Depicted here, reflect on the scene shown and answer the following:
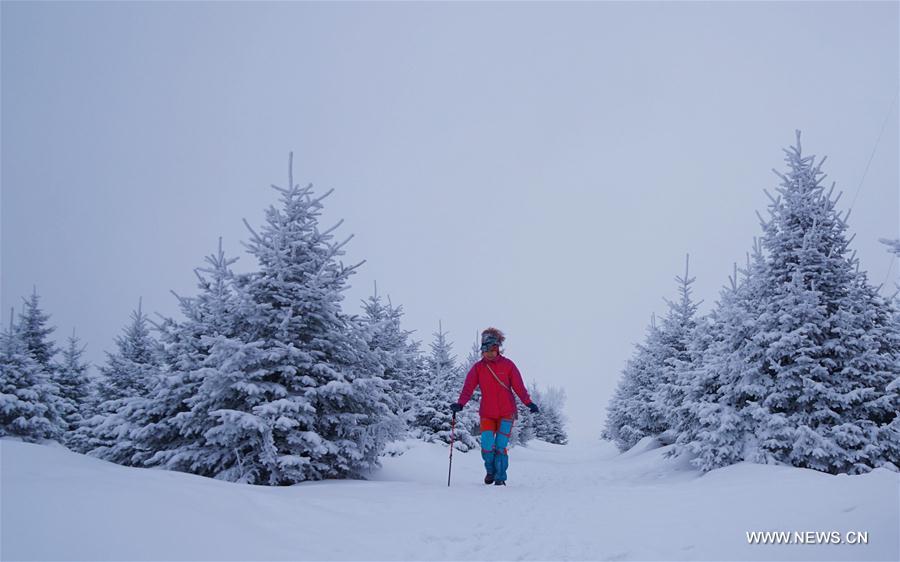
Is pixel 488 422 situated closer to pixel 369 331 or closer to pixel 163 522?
pixel 369 331

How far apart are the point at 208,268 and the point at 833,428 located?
1185 centimetres

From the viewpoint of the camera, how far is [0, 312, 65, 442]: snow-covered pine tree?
16.2 metres

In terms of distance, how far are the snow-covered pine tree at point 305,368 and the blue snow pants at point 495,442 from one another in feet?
5.33

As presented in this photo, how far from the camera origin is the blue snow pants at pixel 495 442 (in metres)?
9.11

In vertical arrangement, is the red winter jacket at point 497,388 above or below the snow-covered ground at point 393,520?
above

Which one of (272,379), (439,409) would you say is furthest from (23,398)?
(439,409)

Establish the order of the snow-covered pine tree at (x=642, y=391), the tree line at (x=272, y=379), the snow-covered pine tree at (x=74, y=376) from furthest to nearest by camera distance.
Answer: the snow-covered pine tree at (x=74, y=376), the snow-covered pine tree at (x=642, y=391), the tree line at (x=272, y=379)

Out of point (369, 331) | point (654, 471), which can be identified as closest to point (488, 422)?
point (369, 331)

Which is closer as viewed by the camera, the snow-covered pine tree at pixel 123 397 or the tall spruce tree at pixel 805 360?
the snow-covered pine tree at pixel 123 397

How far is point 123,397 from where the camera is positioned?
1552cm

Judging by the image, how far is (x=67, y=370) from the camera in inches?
1066

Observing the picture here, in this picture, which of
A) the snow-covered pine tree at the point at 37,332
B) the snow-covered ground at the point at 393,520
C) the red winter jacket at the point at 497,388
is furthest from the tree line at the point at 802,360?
the snow-covered pine tree at the point at 37,332

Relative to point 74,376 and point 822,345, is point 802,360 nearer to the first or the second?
point 822,345

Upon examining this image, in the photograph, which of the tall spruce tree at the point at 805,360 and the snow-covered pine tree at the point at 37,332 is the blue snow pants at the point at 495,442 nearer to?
the tall spruce tree at the point at 805,360
